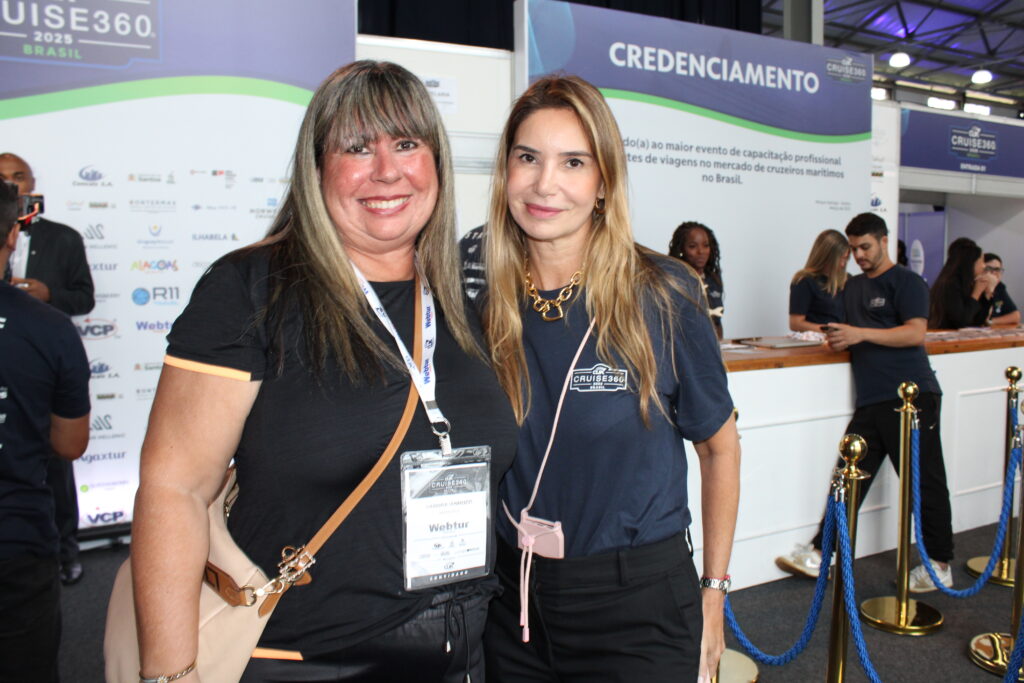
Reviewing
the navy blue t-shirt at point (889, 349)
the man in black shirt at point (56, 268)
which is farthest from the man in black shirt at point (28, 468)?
the navy blue t-shirt at point (889, 349)

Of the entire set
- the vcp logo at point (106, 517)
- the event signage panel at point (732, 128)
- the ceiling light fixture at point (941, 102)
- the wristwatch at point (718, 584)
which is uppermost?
the ceiling light fixture at point (941, 102)

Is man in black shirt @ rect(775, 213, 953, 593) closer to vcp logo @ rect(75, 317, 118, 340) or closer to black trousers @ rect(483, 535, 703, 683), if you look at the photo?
black trousers @ rect(483, 535, 703, 683)

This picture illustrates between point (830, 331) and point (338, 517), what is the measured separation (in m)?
3.05

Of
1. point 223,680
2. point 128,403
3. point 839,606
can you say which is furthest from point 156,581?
point 128,403

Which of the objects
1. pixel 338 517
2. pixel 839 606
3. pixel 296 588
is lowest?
pixel 839 606

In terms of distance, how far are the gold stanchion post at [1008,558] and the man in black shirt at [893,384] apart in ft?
0.91

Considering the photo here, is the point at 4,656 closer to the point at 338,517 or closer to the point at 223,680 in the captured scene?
the point at 223,680

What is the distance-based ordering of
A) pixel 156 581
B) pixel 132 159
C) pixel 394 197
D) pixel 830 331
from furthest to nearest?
pixel 132 159 < pixel 830 331 < pixel 394 197 < pixel 156 581

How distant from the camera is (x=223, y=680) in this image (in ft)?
3.33

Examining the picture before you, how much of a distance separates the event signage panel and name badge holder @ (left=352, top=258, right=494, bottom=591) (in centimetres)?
348

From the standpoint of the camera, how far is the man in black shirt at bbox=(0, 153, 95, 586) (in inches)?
137

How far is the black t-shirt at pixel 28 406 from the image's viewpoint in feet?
5.30

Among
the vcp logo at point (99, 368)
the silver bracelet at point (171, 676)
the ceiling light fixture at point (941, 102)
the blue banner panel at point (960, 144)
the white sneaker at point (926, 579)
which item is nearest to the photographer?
the silver bracelet at point (171, 676)

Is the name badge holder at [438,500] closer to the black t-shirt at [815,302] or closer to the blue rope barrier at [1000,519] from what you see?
the blue rope barrier at [1000,519]
